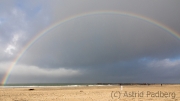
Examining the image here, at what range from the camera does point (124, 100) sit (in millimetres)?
24000

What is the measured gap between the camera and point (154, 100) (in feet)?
77.9

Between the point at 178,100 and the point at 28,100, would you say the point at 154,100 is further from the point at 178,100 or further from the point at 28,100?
the point at 28,100

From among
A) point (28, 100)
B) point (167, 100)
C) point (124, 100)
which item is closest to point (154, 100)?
point (167, 100)

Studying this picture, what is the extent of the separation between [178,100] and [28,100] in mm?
19182

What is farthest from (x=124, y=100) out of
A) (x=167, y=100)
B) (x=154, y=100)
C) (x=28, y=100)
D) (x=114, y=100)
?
(x=28, y=100)

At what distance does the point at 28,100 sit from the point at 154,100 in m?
16.4

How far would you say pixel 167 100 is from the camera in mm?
23312

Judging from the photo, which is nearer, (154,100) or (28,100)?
(154,100)

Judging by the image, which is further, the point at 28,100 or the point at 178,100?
the point at 28,100

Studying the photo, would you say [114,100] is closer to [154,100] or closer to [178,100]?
[154,100]

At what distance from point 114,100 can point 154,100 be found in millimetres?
4813

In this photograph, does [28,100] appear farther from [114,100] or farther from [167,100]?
[167,100]

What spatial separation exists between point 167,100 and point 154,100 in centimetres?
147

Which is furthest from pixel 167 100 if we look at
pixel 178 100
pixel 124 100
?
pixel 124 100
